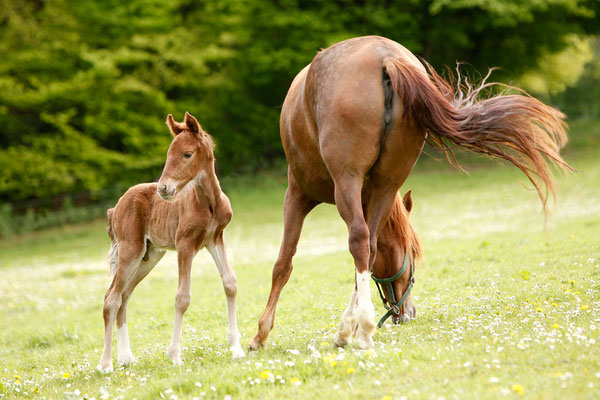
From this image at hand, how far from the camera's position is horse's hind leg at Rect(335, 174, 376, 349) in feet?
17.9

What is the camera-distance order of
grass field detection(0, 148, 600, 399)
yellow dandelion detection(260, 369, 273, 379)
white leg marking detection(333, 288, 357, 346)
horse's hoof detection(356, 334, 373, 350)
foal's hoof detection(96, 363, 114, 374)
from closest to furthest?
1. grass field detection(0, 148, 600, 399)
2. yellow dandelion detection(260, 369, 273, 379)
3. horse's hoof detection(356, 334, 373, 350)
4. white leg marking detection(333, 288, 357, 346)
5. foal's hoof detection(96, 363, 114, 374)

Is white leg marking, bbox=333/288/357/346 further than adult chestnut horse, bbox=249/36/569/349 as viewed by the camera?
Yes

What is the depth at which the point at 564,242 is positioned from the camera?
11602 mm

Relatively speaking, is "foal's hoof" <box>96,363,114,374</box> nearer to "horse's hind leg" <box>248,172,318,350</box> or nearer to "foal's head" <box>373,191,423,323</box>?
"horse's hind leg" <box>248,172,318,350</box>

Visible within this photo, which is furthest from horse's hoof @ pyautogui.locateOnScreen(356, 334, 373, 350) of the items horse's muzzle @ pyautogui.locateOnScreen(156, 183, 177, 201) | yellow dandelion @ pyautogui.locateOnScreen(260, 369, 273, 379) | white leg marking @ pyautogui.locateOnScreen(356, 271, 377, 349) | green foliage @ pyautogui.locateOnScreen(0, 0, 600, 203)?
green foliage @ pyautogui.locateOnScreen(0, 0, 600, 203)

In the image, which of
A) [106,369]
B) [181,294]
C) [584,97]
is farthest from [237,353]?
[584,97]

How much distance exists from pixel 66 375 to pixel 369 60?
432 centimetres

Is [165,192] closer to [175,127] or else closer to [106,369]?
[175,127]

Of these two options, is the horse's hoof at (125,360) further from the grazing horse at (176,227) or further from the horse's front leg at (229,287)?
the horse's front leg at (229,287)

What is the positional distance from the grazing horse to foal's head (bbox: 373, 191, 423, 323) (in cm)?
166

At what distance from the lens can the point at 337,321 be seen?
7902 mm

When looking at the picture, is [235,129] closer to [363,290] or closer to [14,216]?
[14,216]

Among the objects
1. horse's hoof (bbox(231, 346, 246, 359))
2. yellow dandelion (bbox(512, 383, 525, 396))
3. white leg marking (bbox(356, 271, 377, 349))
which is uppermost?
yellow dandelion (bbox(512, 383, 525, 396))

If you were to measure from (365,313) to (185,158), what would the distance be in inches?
90.6
